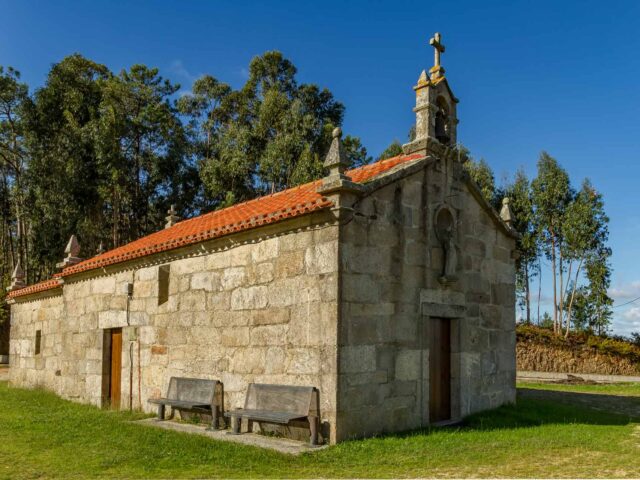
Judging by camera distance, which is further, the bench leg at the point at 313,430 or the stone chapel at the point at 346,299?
the stone chapel at the point at 346,299

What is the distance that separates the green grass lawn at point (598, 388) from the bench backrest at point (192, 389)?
11.4m

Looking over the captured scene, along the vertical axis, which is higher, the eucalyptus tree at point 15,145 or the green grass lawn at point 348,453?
the eucalyptus tree at point 15,145

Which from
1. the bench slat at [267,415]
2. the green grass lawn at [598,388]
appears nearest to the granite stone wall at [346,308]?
the bench slat at [267,415]

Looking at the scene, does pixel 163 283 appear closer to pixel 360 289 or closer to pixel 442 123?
pixel 360 289

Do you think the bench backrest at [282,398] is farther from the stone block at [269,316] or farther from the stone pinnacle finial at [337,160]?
the stone pinnacle finial at [337,160]

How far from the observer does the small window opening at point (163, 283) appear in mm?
11281

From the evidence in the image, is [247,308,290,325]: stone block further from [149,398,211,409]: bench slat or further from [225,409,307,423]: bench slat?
[149,398,211,409]: bench slat

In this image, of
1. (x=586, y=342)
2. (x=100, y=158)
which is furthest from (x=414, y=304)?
(x=100, y=158)

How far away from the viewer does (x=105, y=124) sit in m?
27.0

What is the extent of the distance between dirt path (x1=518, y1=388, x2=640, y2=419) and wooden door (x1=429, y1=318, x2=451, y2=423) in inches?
167

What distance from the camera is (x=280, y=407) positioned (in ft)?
27.4

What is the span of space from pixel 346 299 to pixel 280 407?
5.94 ft

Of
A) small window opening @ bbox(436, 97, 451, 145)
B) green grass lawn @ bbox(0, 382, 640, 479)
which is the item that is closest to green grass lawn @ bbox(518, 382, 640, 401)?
green grass lawn @ bbox(0, 382, 640, 479)

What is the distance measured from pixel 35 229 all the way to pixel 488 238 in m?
22.4
